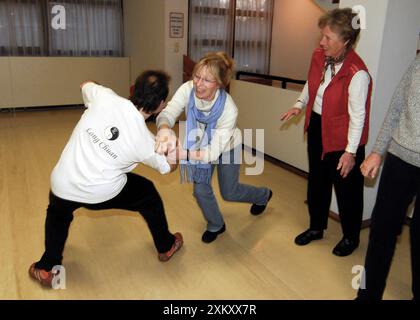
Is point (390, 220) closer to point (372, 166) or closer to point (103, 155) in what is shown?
point (372, 166)

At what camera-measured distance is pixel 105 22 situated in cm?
637

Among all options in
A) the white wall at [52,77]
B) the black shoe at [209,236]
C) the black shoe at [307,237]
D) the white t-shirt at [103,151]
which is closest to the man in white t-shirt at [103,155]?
the white t-shirt at [103,151]

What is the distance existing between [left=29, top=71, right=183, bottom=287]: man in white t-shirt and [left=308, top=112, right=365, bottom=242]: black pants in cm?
90

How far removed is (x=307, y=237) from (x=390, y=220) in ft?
3.04

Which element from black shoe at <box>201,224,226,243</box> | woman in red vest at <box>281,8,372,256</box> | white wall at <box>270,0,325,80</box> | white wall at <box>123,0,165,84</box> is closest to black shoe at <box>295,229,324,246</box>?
woman in red vest at <box>281,8,372,256</box>

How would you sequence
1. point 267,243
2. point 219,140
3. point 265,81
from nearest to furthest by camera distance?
1. point 219,140
2. point 267,243
3. point 265,81

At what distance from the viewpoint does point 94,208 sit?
6.23 feet

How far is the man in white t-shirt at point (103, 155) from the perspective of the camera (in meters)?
1.69

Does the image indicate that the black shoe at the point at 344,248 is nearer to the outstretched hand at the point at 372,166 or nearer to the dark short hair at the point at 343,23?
the outstretched hand at the point at 372,166

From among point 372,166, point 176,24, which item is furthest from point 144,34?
point 372,166

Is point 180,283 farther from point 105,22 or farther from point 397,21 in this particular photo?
point 105,22

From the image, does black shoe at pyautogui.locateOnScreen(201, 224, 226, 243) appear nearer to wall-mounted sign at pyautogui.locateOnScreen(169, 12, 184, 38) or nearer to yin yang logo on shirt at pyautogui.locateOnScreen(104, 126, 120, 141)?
yin yang logo on shirt at pyautogui.locateOnScreen(104, 126, 120, 141)

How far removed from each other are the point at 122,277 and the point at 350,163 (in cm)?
135

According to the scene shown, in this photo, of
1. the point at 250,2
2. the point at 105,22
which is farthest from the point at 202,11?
the point at 105,22
